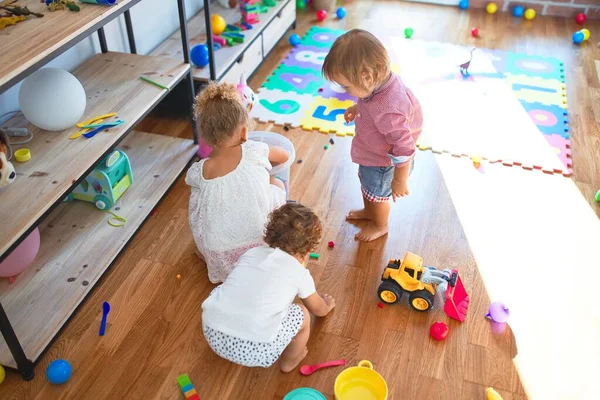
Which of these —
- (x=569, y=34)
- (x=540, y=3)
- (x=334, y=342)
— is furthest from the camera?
(x=540, y=3)

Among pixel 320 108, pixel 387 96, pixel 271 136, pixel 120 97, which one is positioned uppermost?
pixel 387 96

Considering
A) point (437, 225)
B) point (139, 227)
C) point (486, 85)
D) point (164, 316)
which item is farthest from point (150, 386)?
point (486, 85)

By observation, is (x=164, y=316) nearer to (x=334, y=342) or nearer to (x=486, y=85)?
(x=334, y=342)

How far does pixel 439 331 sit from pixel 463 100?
1.74 metres

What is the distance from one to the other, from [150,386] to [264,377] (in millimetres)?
340

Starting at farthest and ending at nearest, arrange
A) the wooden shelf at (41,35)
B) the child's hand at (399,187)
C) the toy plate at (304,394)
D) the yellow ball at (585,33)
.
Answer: the yellow ball at (585,33) → the child's hand at (399,187) → the toy plate at (304,394) → the wooden shelf at (41,35)

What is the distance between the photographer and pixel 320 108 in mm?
3080

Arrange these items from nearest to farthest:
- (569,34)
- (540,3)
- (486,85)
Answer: (486,85)
(569,34)
(540,3)

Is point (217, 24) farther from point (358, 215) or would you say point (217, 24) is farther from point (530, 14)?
point (530, 14)

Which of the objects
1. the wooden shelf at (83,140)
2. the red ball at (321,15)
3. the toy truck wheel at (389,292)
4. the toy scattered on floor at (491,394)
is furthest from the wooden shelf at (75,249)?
the red ball at (321,15)

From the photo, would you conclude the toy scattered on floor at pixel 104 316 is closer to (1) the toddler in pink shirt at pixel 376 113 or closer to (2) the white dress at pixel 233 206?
(2) the white dress at pixel 233 206

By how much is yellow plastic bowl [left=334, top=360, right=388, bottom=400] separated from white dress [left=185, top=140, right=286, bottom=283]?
52cm

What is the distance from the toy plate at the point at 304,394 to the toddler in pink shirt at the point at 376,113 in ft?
2.43

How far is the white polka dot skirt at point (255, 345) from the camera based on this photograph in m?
1.57
